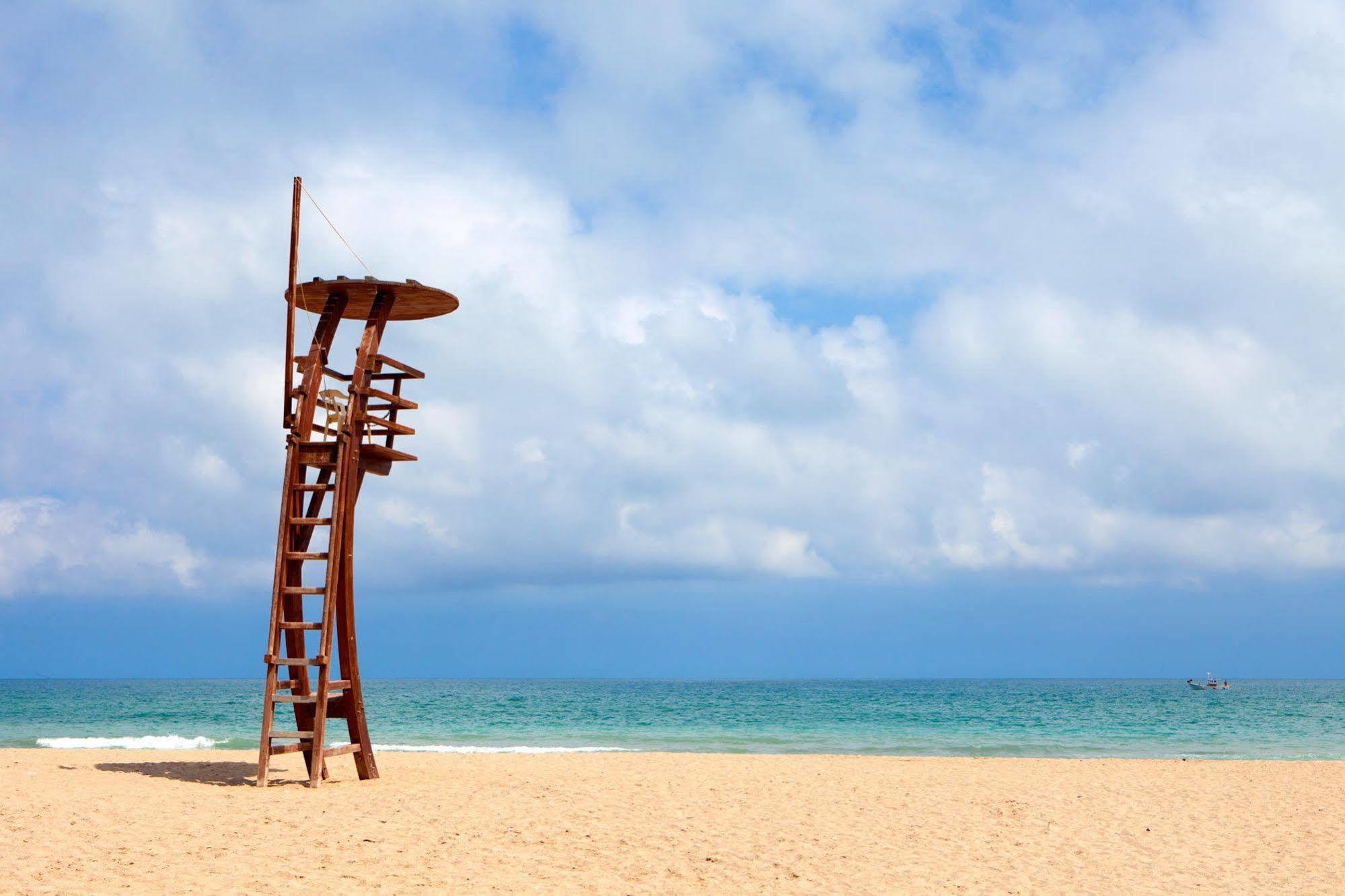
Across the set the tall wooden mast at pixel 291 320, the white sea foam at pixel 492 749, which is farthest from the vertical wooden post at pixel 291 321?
A: the white sea foam at pixel 492 749

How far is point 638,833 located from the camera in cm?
1063

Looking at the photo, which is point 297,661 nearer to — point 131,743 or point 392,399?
point 392,399

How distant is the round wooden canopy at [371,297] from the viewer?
13.4m

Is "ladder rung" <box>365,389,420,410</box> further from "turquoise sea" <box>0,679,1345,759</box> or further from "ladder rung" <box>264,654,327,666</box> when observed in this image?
"turquoise sea" <box>0,679,1345,759</box>

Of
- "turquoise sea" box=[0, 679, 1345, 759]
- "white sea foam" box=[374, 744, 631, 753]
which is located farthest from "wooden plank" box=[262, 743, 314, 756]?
"turquoise sea" box=[0, 679, 1345, 759]

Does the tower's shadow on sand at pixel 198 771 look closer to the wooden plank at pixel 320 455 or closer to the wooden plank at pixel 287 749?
the wooden plank at pixel 287 749

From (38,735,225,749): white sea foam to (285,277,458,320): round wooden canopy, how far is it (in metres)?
15.6

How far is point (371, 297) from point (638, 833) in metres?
7.37

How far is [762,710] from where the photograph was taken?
2293 inches

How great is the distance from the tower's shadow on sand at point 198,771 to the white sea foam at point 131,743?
10.8 m

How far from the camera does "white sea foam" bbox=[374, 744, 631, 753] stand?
2494 centimetres

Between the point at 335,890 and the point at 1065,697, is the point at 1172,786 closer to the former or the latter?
the point at 335,890

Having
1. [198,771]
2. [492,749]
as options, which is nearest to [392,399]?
[198,771]

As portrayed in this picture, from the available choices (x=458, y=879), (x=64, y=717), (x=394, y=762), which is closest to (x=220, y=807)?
(x=458, y=879)
